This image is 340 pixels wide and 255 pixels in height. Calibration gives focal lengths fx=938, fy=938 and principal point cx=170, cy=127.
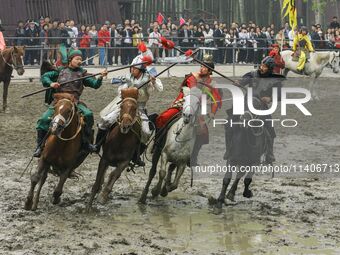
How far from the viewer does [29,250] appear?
1089cm

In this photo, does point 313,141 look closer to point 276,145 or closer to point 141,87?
point 276,145

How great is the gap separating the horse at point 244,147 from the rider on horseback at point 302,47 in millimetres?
15806

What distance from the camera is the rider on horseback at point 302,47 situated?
97.3 feet

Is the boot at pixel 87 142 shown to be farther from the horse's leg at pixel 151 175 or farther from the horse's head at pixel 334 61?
the horse's head at pixel 334 61

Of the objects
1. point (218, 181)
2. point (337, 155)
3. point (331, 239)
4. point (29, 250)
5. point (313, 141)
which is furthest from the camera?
point (313, 141)

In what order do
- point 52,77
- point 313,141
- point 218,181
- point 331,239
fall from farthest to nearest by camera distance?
point 313,141 → point 218,181 → point 52,77 → point 331,239

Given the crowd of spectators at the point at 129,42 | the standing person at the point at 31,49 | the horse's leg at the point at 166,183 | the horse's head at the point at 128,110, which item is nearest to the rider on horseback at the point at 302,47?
the crowd of spectators at the point at 129,42

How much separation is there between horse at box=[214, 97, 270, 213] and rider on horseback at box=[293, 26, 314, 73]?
15806mm

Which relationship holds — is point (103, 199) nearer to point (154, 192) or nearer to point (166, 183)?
point (154, 192)

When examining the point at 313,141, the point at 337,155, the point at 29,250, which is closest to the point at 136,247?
the point at 29,250

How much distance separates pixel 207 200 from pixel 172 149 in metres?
1.12

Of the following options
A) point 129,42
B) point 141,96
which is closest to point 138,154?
point 141,96

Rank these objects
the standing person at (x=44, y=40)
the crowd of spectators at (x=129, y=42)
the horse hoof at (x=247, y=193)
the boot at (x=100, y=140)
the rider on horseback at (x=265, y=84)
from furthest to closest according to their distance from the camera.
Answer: the crowd of spectators at (x=129, y=42) → the standing person at (x=44, y=40) → the horse hoof at (x=247, y=193) → the rider on horseback at (x=265, y=84) → the boot at (x=100, y=140)

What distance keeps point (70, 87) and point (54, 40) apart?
52.3 feet
